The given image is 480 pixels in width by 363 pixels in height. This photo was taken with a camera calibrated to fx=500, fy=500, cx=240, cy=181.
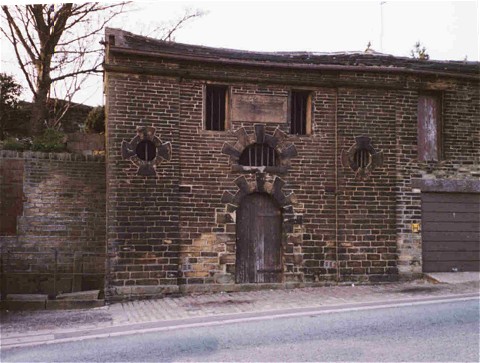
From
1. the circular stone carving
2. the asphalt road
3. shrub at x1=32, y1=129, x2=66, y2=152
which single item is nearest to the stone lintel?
the asphalt road

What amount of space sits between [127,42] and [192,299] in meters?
6.20

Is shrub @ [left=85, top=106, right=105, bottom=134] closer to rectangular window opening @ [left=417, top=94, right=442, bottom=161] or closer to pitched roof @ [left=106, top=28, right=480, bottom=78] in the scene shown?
pitched roof @ [left=106, top=28, right=480, bottom=78]

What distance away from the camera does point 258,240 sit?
12.6 metres

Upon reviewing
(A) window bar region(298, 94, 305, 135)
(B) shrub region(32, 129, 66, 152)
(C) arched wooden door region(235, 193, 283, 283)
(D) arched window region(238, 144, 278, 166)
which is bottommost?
(C) arched wooden door region(235, 193, 283, 283)

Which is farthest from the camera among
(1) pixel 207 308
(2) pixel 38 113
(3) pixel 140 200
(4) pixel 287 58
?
(2) pixel 38 113

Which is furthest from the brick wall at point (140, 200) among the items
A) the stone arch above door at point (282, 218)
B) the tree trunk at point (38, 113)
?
the tree trunk at point (38, 113)

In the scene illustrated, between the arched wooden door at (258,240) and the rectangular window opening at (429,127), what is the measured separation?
14.8ft

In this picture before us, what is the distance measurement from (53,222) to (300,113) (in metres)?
6.83

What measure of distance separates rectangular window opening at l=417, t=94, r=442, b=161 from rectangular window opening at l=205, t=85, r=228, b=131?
542cm

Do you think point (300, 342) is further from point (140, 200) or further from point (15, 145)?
point (15, 145)

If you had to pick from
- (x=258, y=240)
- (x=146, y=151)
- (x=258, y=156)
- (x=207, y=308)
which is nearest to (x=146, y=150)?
(x=146, y=151)

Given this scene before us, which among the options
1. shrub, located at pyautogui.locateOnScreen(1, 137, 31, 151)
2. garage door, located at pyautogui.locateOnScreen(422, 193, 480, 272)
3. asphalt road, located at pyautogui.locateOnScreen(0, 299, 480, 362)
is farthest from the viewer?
garage door, located at pyautogui.locateOnScreen(422, 193, 480, 272)

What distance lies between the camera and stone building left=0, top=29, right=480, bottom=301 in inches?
464

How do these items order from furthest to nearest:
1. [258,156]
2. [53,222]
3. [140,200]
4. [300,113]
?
1. [300,113]
2. [258,156]
3. [53,222]
4. [140,200]
